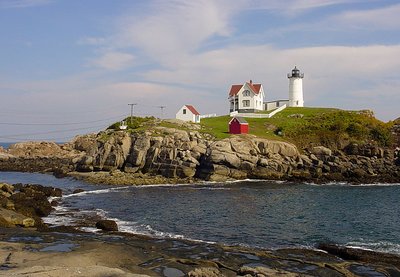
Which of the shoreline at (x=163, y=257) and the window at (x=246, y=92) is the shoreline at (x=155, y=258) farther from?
the window at (x=246, y=92)

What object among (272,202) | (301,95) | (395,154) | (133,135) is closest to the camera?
(272,202)

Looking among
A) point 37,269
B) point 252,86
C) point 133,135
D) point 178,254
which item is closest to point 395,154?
point 252,86

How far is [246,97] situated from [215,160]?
42.7 m

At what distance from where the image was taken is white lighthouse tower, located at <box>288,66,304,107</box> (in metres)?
108

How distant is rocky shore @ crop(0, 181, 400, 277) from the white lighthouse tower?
85999mm

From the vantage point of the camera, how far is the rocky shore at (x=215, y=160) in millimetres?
64438

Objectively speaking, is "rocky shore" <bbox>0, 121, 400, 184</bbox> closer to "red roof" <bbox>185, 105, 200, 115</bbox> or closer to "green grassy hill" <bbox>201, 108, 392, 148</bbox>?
"green grassy hill" <bbox>201, 108, 392, 148</bbox>

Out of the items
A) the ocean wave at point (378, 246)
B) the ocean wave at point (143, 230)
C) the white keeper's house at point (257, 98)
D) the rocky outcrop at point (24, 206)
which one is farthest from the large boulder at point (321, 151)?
the ocean wave at point (143, 230)

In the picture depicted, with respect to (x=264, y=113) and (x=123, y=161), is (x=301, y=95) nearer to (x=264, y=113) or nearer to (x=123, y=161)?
(x=264, y=113)

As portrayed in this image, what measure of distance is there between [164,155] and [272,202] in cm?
2473

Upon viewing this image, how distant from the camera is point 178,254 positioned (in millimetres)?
22234

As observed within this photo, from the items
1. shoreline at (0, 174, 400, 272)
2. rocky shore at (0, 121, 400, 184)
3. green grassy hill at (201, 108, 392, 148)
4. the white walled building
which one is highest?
the white walled building

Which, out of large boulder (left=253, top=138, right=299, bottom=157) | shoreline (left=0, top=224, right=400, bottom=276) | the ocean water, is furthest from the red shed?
shoreline (left=0, top=224, right=400, bottom=276)

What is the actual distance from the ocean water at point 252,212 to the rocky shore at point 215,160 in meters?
4.62
